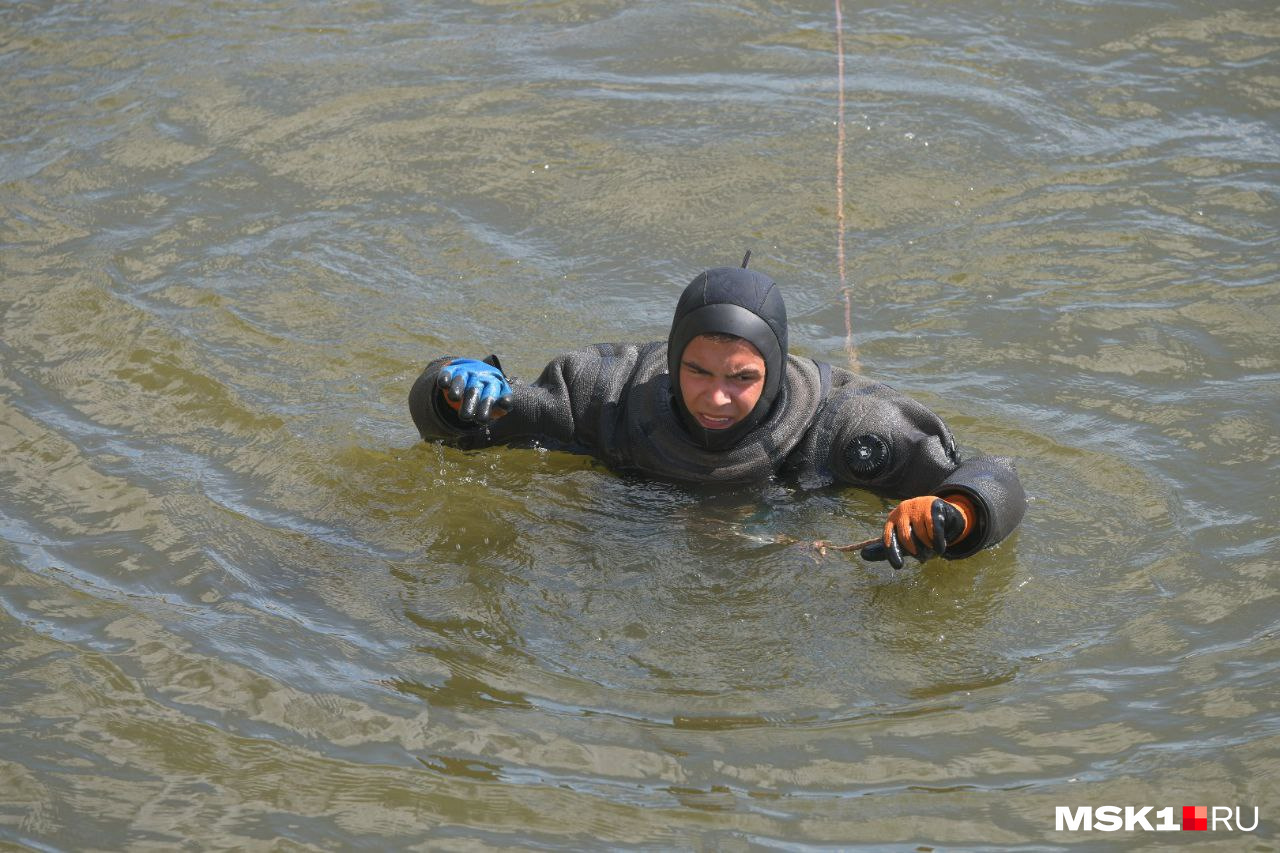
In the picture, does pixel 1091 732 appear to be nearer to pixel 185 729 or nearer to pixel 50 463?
pixel 185 729

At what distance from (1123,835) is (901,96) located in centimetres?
585

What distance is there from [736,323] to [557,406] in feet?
2.76

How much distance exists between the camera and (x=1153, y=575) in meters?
5.24

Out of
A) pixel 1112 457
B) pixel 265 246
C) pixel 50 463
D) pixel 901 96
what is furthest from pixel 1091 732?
pixel 901 96

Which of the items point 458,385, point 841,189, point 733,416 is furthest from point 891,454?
point 841,189

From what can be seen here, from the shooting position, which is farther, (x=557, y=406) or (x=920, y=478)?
(x=557, y=406)

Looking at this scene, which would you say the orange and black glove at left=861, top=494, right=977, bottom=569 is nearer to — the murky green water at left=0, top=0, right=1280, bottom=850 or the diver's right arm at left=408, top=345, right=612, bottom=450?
the murky green water at left=0, top=0, right=1280, bottom=850

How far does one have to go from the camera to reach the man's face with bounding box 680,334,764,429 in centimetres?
514

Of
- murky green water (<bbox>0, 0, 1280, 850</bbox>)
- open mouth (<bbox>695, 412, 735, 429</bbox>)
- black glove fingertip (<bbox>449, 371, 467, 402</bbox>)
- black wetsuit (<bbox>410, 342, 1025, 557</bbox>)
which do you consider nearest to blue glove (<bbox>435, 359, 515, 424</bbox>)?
black glove fingertip (<bbox>449, 371, 467, 402</bbox>)

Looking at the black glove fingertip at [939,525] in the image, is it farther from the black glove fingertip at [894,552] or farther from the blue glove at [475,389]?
the blue glove at [475,389]

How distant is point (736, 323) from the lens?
5.09 m

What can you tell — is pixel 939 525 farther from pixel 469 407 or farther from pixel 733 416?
pixel 469 407

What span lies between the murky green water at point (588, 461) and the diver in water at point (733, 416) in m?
0.19

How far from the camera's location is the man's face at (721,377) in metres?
5.14
